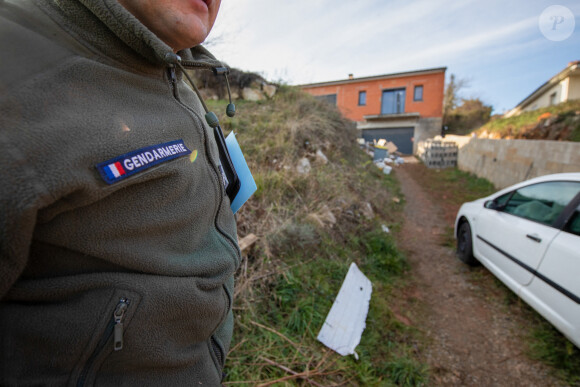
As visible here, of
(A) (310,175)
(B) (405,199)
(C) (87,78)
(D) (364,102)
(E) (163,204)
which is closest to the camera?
(C) (87,78)

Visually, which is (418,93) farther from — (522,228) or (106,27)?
(106,27)

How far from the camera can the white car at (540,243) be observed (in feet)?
7.48

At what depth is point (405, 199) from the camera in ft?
27.3

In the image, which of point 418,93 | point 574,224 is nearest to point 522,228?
point 574,224

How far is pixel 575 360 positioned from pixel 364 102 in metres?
23.8

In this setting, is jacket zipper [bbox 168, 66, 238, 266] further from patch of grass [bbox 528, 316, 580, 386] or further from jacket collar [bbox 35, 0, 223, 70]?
patch of grass [bbox 528, 316, 580, 386]

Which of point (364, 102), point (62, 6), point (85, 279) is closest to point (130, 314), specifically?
point (85, 279)

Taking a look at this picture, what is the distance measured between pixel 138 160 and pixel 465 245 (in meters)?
4.69

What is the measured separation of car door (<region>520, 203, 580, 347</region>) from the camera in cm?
220

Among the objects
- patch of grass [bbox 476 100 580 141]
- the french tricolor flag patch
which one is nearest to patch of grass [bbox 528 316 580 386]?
the french tricolor flag patch

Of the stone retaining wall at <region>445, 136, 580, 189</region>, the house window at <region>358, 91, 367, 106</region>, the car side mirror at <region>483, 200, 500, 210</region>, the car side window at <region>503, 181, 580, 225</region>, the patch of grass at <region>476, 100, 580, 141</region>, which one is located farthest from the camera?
the house window at <region>358, 91, 367, 106</region>

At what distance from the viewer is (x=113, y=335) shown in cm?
67

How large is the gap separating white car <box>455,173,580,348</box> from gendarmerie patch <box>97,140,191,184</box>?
2980 mm

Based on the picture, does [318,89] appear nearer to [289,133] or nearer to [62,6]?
[289,133]
